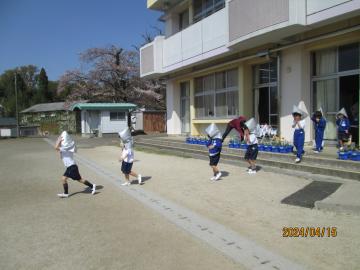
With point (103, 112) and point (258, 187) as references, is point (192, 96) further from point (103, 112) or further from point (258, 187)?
point (103, 112)

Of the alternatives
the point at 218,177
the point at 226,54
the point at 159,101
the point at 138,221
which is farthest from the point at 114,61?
the point at 138,221

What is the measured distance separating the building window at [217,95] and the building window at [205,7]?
291 cm

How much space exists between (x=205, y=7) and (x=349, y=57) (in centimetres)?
858

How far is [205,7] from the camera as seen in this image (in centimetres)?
1766

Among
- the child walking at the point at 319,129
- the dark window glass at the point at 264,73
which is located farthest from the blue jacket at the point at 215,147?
the dark window glass at the point at 264,73

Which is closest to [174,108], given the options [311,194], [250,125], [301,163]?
[250,125]

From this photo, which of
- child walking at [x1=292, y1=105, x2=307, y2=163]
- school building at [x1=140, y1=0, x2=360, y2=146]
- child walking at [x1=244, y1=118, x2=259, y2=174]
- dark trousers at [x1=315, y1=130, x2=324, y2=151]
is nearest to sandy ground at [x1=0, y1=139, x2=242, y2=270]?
child walking at [x1=244, y1=118, x2=259, y2=174]

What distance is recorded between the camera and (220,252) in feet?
14.5

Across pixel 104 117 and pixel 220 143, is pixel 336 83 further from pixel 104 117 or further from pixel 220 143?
pixel 104 117

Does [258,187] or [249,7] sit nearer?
[258,187]

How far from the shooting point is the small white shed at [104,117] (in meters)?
31.6

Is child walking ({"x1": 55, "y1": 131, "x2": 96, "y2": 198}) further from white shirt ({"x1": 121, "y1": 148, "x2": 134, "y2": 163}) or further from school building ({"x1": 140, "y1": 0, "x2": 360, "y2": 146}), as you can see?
school building ({"x1": 140, "y1": 0, "x2": 360, "y2": 146})

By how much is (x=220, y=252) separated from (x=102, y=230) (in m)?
1.91

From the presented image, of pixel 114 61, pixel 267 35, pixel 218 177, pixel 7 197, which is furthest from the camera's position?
pixel 114 61
